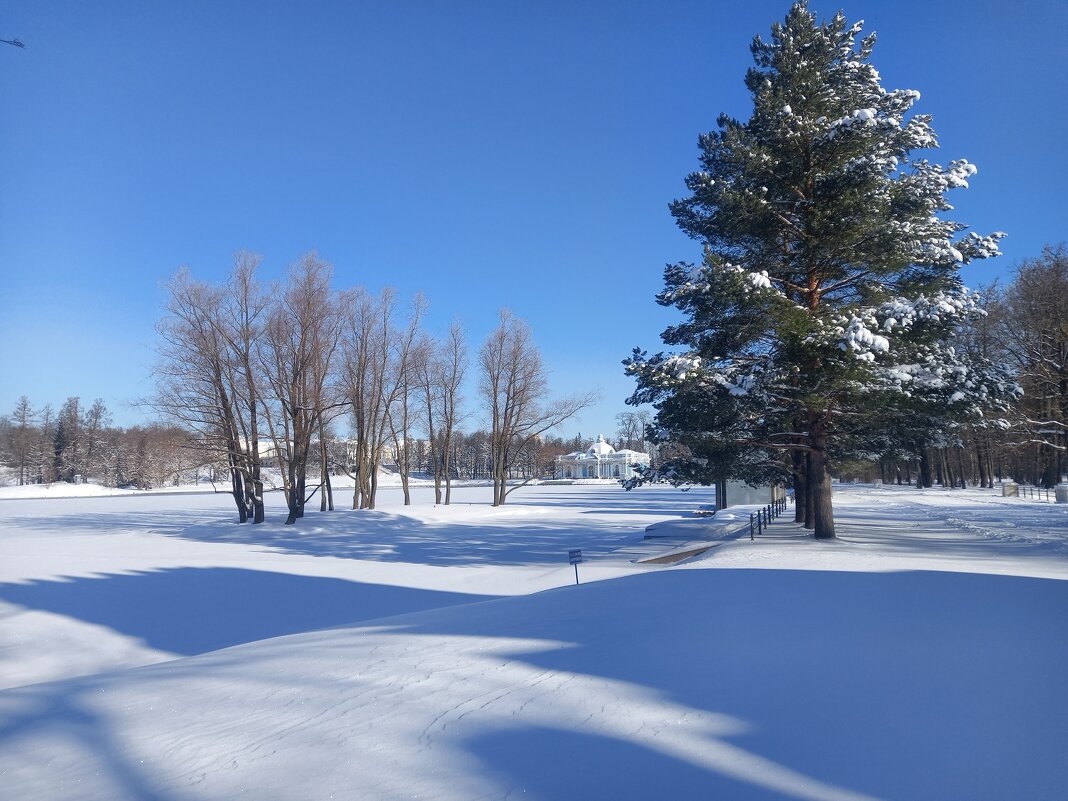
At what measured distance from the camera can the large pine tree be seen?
15.4 metres

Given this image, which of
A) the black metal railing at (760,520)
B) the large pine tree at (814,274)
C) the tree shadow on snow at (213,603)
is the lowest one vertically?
the tree shadow on snow at (213,603)

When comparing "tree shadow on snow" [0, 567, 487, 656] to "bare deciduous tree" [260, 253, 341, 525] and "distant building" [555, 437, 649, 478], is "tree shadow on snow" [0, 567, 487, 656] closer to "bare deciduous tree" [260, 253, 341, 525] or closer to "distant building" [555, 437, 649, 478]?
"bare deciduous tree" [260, 253, 341, 525]

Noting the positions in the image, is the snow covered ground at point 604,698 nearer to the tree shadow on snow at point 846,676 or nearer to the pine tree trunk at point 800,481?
the tree shadow on snow at point 846,676

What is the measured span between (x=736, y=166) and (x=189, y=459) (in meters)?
26.6

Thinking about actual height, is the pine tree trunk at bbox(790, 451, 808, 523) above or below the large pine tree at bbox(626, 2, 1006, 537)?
below

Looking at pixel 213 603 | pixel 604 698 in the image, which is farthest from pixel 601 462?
pixel 604 698

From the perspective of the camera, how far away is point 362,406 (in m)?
40.2

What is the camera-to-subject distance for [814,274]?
18.0 m

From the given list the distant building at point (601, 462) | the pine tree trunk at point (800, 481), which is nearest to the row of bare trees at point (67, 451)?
the distant building at point (601, 462)

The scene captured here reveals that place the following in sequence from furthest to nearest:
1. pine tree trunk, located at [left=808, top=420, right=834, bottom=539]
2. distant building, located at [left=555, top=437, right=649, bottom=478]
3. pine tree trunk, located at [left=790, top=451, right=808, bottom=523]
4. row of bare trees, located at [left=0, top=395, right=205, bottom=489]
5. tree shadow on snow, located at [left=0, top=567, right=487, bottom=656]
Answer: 1. distant building, located at [left=555, top=437, right=649, bottom=478]
2. row of bare trees, located at [left=0, top=395, right=205, bottom=489]
3. pine tree trunk, located at [left=790, top=451, right=808, bottom=523]
4. pine tree trunk, located at [left=808, top=420, right=834, bottom=539]
5. tree shadow on snow, located at [left=0, top=567, right=487, bottom=656]

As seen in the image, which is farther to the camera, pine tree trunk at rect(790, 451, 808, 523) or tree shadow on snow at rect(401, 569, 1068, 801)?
pine tree trunk at rect(790, 451, 808, 523)

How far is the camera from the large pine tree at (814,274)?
15414mm

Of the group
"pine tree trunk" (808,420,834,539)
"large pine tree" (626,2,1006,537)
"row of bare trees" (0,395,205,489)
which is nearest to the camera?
"large pine tree" (626,2,1006,537)

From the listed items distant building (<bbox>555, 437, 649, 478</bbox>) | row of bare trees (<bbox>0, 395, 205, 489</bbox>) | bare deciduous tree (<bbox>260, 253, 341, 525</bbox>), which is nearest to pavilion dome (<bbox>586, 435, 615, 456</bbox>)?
distant building (<bbox>555, 437, 649, 478</bbox>)
